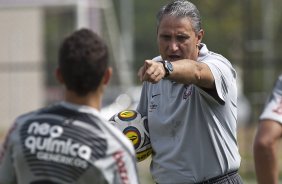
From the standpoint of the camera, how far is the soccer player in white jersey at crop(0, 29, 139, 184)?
430 centimetres

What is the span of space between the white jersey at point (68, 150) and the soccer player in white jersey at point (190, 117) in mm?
1553

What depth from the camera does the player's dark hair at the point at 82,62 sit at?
429cm

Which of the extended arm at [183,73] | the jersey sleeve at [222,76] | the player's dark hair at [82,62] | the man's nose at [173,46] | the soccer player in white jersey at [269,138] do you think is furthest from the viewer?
the soccer player in white jersey at [269,138]

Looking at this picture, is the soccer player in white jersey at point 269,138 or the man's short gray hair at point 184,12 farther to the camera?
the soccer player in white jersey at point 269,138

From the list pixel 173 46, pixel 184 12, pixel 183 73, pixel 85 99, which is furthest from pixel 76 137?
pixel 184 12

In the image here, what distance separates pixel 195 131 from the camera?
5.98 meters

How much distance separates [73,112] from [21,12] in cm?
2619

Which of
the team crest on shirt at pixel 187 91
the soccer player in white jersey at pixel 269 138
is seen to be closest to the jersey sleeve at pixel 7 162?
the team crest on shirt at pixel 187 91

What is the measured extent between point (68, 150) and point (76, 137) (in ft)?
0.25

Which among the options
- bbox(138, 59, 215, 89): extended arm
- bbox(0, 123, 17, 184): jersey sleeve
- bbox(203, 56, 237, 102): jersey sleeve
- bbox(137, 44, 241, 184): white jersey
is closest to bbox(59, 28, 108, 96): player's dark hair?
bbox(0, 123, 17, 184): jersey sleeve

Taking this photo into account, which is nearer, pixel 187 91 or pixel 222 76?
pixel 222 76

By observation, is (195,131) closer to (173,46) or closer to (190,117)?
(190,117)

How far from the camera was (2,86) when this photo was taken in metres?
25.8

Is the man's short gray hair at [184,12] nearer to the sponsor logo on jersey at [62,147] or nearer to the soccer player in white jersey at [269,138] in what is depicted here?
the soccer player in white jersey at [269,138]
